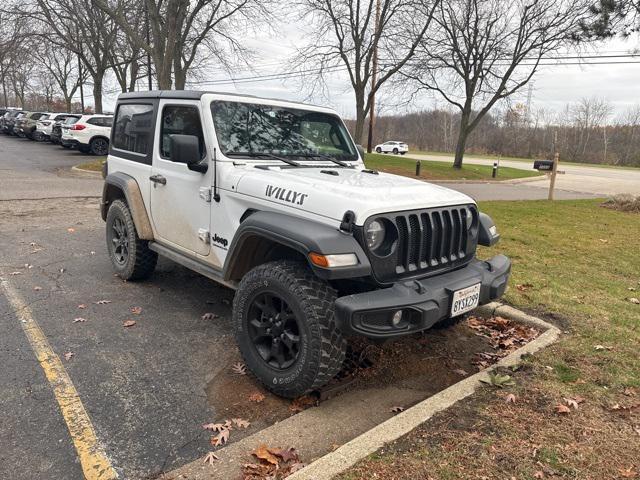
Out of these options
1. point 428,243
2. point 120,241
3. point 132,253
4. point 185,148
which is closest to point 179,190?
point 185,148

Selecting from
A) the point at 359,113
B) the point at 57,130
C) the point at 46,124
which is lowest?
the point at 57,130

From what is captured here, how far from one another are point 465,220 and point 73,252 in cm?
517

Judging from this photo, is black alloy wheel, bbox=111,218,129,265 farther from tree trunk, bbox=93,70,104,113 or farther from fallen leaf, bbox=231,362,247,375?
tree trunk, bbox=93,70,104,113

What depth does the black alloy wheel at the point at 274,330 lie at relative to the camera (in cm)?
303

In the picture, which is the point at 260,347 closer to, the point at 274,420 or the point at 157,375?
the point at 274,420

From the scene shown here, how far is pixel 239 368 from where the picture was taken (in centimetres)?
352

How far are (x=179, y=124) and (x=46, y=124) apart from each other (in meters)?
28.0

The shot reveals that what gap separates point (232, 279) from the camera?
3.59 m

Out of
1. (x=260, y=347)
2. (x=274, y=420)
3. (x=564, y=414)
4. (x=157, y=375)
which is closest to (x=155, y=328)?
(x=157, y=375)

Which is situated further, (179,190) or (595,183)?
(595,183)

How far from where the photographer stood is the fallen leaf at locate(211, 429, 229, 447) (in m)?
2.68

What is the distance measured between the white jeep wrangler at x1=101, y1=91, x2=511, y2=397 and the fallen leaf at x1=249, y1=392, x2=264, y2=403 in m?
0.08

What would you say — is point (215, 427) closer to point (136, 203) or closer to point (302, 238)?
point (302, 238)

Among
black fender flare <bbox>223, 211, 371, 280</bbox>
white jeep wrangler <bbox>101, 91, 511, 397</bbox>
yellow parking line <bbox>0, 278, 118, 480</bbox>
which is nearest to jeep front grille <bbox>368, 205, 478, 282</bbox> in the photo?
white jeep wrangler <bbox>101, 91, 511, 397</bbox>
